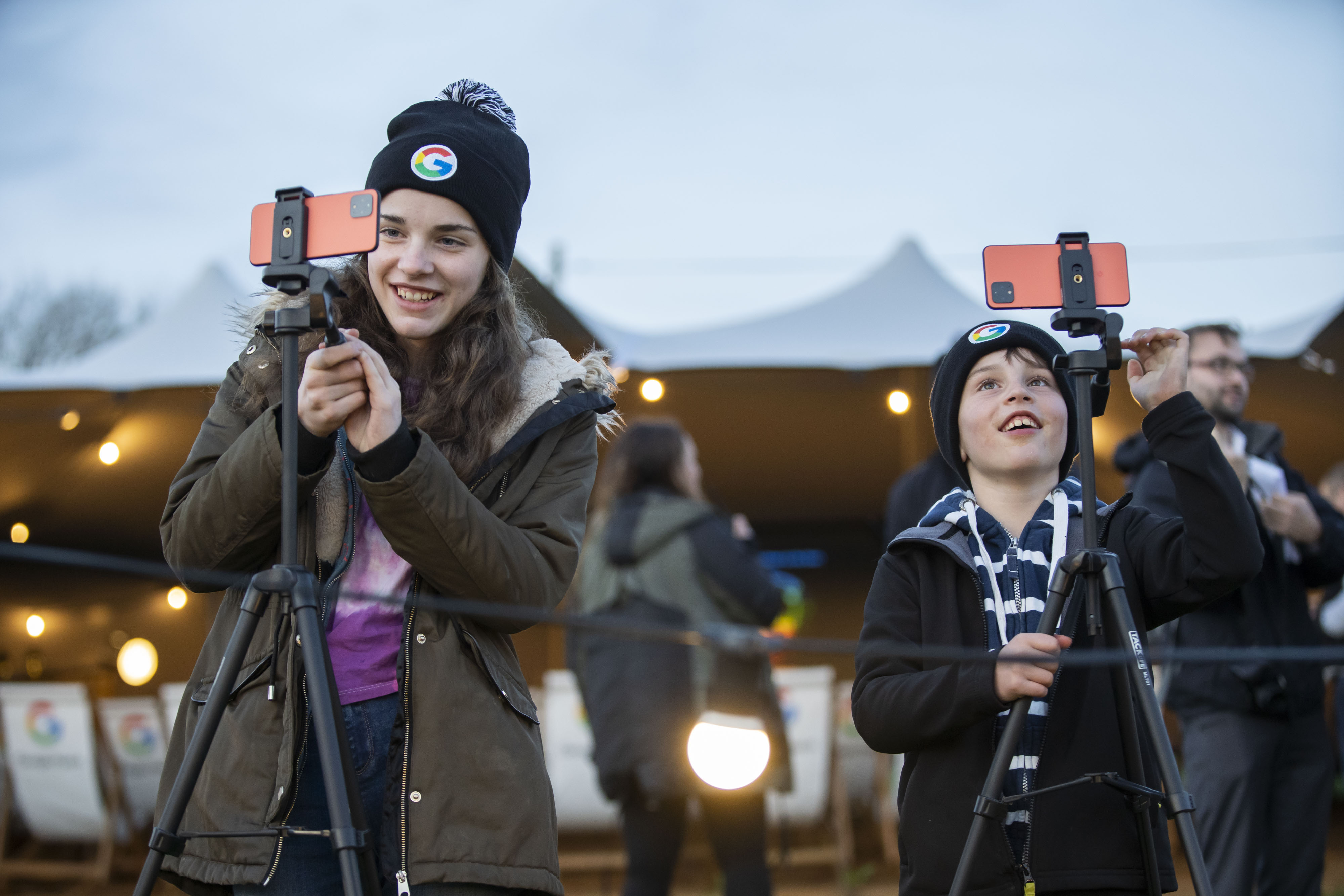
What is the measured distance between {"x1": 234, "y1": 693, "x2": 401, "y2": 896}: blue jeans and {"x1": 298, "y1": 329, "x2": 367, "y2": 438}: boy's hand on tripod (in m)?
0.30

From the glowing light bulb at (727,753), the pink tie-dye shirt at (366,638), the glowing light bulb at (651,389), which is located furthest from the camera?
the glowing light bulb at (651,389)

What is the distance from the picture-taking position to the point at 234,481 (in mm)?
1079

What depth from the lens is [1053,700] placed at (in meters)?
1.28

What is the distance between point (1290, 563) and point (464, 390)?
79.2 inches

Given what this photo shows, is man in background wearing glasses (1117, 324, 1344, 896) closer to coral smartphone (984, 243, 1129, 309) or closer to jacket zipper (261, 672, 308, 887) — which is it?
coral smartphone (984, 243, 1129, 309)

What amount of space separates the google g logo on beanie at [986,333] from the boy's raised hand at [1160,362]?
8.5 inches

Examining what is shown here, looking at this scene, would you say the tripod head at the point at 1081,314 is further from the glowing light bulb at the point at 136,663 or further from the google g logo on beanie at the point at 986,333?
the glowing light bulb at the point at 136,663

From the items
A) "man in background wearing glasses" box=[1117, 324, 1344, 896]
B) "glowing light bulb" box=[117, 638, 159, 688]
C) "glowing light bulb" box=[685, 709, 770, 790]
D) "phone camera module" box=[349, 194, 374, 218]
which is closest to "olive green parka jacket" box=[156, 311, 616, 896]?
"phone camera module" box=[349, 194, 374, 218]

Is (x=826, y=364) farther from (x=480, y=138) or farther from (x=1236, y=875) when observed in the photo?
(x=480, y=138)

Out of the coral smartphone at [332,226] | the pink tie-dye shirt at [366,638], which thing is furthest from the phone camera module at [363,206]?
the pink tie-dye shirt at [366,638]

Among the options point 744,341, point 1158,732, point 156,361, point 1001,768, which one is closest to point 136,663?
point 156,361

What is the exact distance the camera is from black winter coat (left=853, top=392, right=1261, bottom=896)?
1211 mm

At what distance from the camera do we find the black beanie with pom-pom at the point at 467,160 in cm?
126

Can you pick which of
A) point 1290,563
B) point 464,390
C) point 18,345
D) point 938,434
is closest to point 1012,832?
point 938,434
